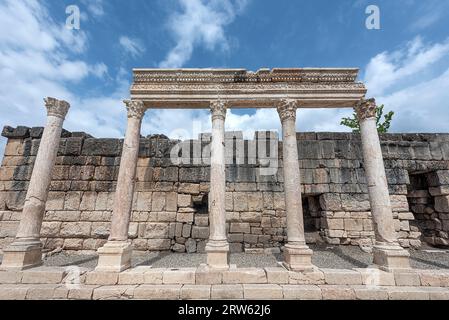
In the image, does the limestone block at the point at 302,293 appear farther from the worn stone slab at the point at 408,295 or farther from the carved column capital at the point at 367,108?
the carved column capital at the point at 367,108

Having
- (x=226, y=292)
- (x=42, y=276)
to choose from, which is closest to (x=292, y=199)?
(x=226, y=292)

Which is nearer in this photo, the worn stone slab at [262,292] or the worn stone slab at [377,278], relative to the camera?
the worn stone slab at [262,292]

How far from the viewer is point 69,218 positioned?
793 centimetres

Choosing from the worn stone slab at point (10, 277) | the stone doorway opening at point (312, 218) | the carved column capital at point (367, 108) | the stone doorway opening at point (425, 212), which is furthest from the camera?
the stone doorway opening at point (425, 212)

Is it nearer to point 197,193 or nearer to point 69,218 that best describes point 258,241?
point 197,193

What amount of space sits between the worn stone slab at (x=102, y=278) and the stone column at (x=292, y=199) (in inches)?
154

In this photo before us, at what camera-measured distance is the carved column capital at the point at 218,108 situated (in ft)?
19.8

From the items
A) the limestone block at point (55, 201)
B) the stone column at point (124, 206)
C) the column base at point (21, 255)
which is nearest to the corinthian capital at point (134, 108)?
the stone column at point (124, 206)

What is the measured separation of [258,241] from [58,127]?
7.37 m

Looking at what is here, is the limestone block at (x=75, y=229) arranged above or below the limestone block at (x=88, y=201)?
below

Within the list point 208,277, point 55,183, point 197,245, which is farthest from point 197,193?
point 55,183

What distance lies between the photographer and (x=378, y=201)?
536 centimetres

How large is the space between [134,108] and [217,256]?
453cm

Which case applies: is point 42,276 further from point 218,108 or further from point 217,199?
point 218,108
